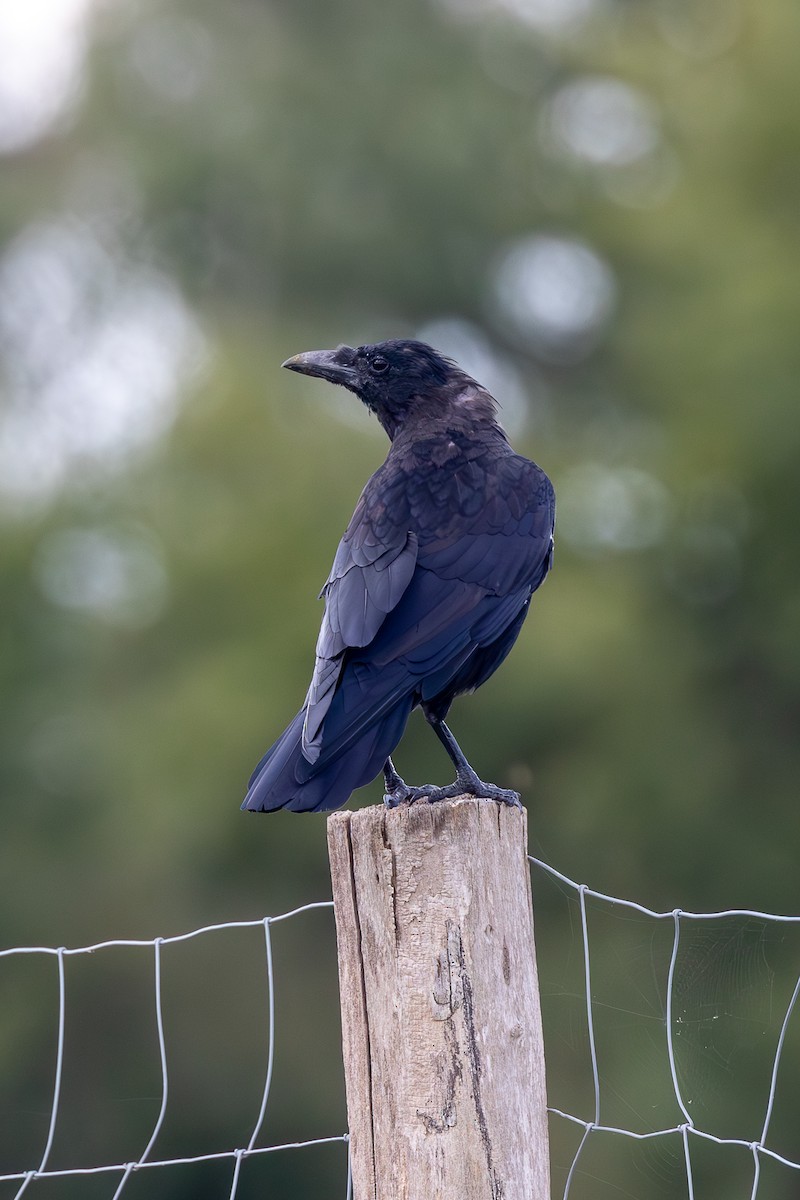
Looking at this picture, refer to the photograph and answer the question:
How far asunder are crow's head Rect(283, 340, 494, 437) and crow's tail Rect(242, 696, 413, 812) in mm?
1471

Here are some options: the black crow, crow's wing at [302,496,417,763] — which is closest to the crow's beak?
the black crow

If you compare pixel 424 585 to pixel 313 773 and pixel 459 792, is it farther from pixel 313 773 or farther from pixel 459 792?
pixel 313 773

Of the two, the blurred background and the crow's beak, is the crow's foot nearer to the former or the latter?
the crow's beak

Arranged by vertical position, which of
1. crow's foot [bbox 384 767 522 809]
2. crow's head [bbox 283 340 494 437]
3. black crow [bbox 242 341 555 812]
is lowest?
crow's foot [bbox 384 767 522 809]

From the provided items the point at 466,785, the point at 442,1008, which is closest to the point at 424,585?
the point at 466,785

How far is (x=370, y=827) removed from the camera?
2.46 metres

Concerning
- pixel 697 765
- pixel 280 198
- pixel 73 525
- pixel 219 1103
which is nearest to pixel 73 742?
pixel 73 525

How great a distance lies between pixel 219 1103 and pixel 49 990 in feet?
4.15

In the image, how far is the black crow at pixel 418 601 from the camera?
294 cm

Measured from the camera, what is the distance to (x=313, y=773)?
2.86 m

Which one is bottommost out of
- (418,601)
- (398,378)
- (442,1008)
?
(442,1008)

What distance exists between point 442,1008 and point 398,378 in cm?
237

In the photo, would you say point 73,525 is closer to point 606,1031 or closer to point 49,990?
point 49,990

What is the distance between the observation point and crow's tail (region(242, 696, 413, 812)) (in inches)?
110
